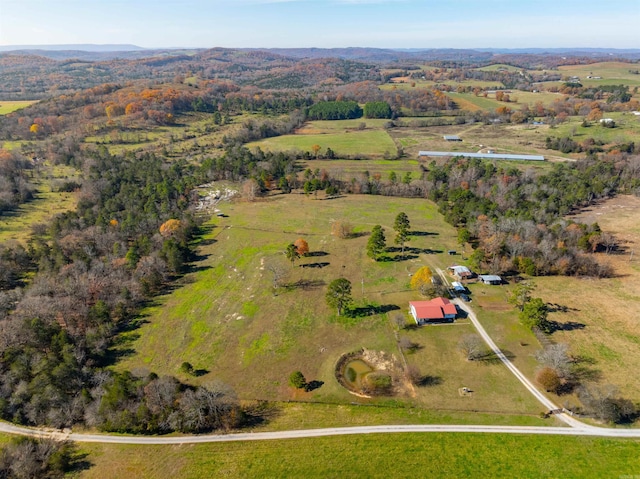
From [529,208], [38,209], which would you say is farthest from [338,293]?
[38,209]

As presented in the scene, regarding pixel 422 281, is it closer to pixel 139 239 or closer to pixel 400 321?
pixel 400 321

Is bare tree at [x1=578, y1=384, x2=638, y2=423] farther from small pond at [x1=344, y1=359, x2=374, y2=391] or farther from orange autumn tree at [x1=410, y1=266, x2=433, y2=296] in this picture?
orange autumn tree at [x1=410, y1=266, x2=433, y2=296]

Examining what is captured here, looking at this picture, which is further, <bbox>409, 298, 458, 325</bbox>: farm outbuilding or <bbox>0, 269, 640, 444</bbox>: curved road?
<bbox>409, 298, 458, 325</bbox>: farm outbuilding

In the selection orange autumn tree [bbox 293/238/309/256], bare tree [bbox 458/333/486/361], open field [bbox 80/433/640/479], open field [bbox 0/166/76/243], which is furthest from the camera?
open field [bbox 0/166/76/243]

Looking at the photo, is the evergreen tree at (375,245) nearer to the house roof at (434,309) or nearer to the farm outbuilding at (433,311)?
the house roof at (434,309)

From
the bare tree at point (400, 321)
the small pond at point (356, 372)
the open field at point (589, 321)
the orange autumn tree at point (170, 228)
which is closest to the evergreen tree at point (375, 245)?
the open field at point (589, 321)

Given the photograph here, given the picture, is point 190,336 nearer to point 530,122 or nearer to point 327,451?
point 327,451

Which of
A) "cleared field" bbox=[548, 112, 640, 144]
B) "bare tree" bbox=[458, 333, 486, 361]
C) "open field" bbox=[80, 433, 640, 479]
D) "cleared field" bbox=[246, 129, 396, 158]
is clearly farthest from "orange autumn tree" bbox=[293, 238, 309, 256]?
"cleared field" bbox=[548, 112, 640, 144]

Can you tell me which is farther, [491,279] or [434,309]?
[491,279]
